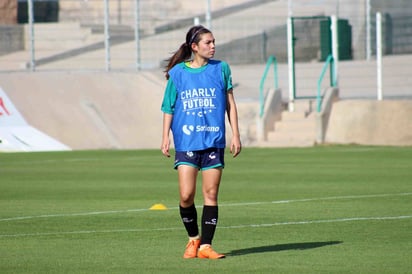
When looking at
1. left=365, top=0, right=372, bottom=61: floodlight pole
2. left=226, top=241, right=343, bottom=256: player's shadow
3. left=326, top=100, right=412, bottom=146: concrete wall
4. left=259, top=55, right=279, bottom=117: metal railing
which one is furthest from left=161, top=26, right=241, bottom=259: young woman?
left=365, top=0, right=372, bottom=61: floodlight pole

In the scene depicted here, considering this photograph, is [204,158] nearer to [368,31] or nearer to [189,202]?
[189,202]

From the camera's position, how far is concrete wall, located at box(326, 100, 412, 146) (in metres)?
28.6

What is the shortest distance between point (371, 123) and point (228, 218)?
16.2 metres

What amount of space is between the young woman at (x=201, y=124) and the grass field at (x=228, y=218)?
0.43 m

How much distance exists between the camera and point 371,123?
95.7 ft

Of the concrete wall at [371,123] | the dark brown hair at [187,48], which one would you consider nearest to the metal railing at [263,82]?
the concrete wall at [371,123]

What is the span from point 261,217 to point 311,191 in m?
3.46

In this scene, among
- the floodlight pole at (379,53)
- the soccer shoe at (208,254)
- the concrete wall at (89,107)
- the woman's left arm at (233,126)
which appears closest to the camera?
the soccer shoe at (208,254)

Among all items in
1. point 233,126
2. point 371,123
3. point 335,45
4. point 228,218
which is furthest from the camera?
point 335,45

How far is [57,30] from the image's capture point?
3644 cm

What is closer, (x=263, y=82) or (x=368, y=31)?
(x=263, y=82)

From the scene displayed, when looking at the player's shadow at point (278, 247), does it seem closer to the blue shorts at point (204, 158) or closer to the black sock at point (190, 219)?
the black sock at point (190, 219)

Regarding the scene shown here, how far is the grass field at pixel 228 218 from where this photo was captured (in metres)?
10.0

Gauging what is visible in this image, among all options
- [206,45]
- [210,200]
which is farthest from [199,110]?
[210,200]
